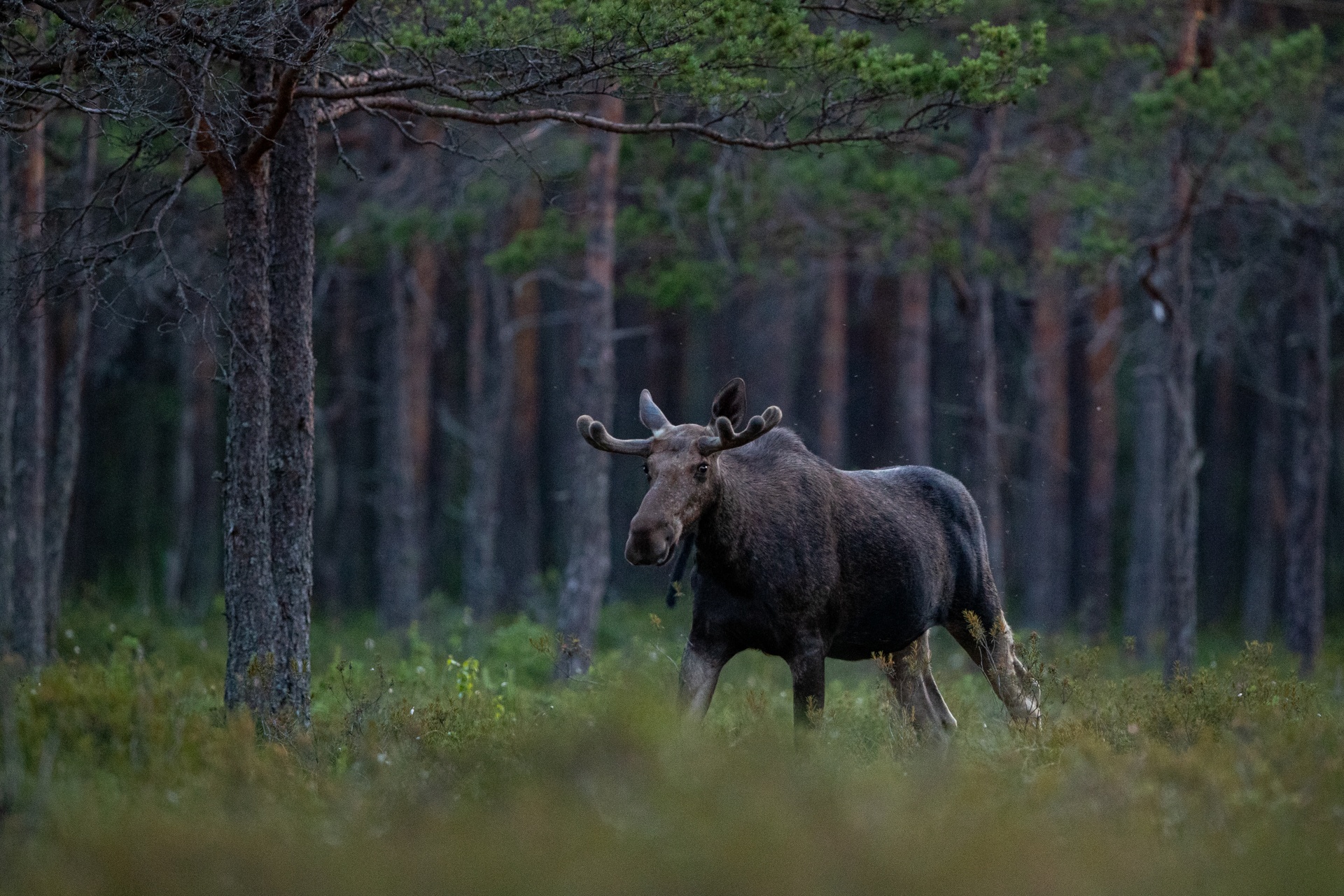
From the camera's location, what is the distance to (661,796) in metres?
5.65

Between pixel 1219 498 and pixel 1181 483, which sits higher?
pixel 1181 483

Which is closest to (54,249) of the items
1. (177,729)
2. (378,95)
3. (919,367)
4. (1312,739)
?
(378,95)

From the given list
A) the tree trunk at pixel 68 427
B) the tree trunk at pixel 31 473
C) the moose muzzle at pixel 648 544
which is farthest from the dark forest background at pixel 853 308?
the moose muzzle at pixel 648 544

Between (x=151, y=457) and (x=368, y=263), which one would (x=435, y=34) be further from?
(x=151, y=457)

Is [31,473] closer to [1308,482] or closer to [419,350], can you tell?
[419,350]

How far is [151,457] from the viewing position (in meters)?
31.5

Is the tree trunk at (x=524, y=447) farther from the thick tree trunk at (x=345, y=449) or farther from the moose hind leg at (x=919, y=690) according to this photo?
the moose hind leg at (x=919, y=690)

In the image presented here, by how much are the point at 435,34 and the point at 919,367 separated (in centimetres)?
1354

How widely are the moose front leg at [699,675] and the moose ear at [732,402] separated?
144 cm

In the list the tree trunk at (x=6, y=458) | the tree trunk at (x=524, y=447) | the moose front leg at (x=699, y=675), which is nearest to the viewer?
the moose front leg at (x=699, y=675)

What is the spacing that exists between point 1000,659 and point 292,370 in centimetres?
547

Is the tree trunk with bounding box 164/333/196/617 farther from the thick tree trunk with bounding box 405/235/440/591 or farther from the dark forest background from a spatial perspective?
the thick tree trunk with bounding box 405/235/440/591

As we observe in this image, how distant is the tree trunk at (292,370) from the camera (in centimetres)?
891

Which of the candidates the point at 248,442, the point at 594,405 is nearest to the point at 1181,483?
the point at 594,405
